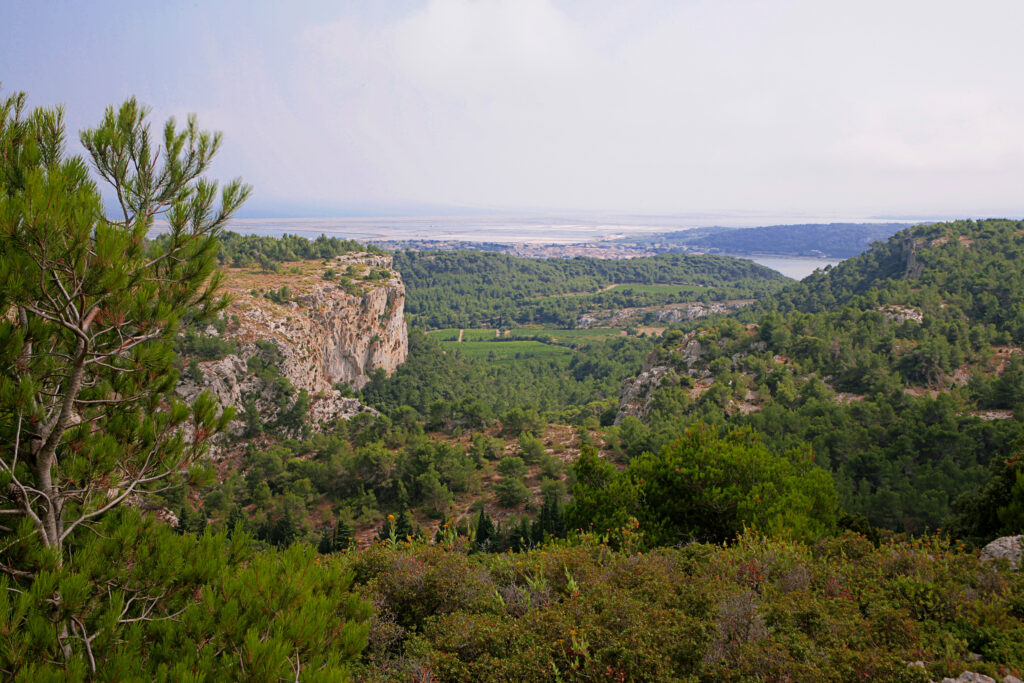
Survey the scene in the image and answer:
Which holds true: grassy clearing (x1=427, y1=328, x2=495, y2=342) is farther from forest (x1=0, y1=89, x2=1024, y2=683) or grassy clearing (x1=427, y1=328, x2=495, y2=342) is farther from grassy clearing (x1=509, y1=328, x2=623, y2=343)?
forest (x1=0, y1=89, x2=1024, y2=683)

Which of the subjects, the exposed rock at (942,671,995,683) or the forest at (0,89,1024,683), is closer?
the forest at (0,89,1024,683)

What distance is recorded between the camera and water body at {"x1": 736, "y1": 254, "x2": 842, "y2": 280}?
459 ft

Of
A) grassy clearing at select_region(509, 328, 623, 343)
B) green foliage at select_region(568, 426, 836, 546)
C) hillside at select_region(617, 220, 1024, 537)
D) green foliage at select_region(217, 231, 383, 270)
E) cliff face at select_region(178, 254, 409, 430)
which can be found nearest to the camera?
green foliage at select_region(568, 426, 836, 546)

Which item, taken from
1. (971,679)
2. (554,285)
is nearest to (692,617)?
(971,679)

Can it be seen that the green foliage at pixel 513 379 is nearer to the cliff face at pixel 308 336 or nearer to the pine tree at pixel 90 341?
the cliff face at pixel 308 336

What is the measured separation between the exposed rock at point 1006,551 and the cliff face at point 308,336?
41.2 metres

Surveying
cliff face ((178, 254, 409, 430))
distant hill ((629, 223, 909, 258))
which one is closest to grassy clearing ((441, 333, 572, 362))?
cliff face ((178, 254, 409, 430))

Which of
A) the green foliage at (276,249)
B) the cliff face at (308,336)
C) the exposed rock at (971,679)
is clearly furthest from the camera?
the green foliage at (276,249)

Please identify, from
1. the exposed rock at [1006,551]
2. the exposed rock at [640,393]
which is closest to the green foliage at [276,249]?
the exposed rock at [640,393]

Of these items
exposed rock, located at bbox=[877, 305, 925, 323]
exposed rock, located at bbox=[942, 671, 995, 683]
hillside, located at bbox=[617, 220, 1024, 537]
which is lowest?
hillside, located at bbox=[617, 220, 1024, 537]

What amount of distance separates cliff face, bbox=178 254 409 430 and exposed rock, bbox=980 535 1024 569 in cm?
4123

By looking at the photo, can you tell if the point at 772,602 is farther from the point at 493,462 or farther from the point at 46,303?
the point at 493,462

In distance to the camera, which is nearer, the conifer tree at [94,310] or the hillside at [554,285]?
the conifer tree at [94,310]

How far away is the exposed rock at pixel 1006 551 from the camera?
7684 mm
